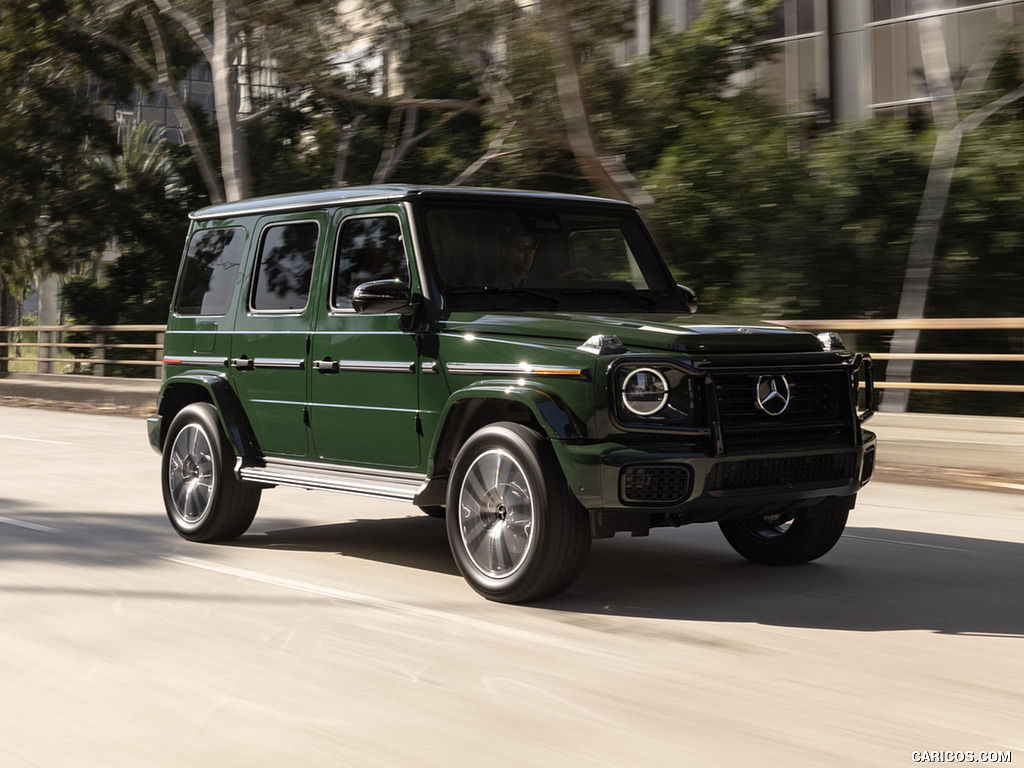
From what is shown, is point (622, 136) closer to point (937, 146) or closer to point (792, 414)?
point (937, 146)

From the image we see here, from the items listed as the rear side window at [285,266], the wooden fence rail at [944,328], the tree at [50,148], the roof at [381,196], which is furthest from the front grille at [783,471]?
the tree at [50,148]

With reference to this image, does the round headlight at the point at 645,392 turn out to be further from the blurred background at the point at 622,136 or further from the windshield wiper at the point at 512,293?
the blurred background at the point at 622,136

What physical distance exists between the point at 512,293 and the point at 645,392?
135 centimetres

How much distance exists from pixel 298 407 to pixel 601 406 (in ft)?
7.93

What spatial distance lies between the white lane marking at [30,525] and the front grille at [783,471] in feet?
15.4

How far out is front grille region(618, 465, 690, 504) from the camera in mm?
5832

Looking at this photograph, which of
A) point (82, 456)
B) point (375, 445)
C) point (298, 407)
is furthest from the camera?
point (82, 456)

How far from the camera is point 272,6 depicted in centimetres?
2220

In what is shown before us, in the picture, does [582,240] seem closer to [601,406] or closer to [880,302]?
[601,406]

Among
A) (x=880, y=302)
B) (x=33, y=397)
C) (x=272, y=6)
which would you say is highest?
(x=272, y=6)

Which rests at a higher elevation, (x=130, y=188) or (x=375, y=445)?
(x=130, y=188)

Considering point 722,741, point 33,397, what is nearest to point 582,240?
point 722,741

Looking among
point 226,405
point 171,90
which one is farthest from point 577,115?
point 171,90

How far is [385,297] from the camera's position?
6844mm
